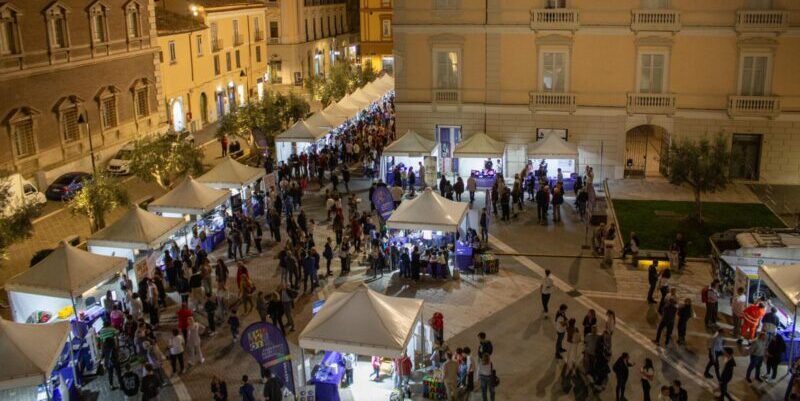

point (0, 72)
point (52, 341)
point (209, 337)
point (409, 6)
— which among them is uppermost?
point (409, 6)

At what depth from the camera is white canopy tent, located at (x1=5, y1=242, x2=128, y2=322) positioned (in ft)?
61.9

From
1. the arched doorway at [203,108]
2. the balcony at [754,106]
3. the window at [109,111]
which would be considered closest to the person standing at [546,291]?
the balcony at [754,106]

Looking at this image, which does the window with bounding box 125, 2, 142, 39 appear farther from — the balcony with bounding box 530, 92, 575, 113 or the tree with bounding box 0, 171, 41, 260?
the balcony with bounding box 530, 92, 575, 113

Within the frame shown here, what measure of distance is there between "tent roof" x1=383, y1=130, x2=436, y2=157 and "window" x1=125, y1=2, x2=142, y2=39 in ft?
58.8

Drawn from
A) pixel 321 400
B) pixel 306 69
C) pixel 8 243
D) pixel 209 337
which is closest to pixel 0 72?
pixel 8 243

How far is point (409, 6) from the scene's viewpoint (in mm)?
33469

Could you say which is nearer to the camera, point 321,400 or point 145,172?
point 321,400

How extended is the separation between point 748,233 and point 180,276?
52.9 ft

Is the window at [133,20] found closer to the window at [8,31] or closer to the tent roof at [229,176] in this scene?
the window at [8,31]

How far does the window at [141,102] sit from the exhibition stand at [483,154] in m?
19.6

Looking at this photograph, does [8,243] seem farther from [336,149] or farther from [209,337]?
[336,149]

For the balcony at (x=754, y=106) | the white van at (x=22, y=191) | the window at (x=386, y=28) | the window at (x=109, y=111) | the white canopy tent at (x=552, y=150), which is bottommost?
the white van at (x=22, y=191)

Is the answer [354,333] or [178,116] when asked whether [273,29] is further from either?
[354,333]

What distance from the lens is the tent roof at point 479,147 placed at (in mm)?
31906
